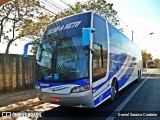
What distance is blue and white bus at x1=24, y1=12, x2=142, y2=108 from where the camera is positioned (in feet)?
21.8

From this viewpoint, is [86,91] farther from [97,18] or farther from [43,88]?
[97,18]

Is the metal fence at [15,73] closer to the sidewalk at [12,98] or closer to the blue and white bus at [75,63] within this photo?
the sidewalk at [12,98]

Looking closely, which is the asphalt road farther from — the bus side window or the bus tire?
the bus side window

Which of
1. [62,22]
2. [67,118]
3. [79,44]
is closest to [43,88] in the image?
[67,118]

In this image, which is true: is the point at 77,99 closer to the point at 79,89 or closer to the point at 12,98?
the point at 79,89

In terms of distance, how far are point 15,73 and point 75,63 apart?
704 cm

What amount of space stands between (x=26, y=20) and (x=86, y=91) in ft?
53.5

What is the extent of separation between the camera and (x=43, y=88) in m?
7.30

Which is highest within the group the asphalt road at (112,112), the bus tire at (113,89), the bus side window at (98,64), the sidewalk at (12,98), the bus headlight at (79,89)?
the bus side window at (98,64)

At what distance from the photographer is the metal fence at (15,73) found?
39.2 ft

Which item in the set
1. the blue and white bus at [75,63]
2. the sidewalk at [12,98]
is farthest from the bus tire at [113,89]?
the sidewalk at [12,98]

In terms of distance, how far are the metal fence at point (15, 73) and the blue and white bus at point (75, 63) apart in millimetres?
4444

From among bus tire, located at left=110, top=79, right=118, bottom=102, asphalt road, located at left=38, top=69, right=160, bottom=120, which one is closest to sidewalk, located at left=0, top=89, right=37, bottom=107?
asphalt road, located at left=38, top=69, right=160, bottom=120

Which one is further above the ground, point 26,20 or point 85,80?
point 26,20
